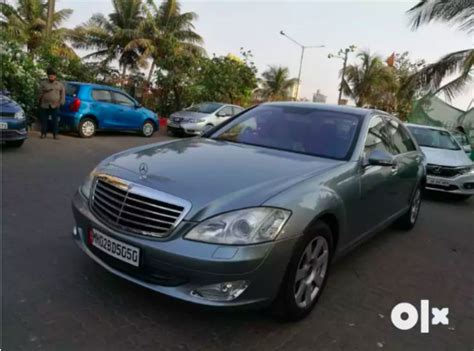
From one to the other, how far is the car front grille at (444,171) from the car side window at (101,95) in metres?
8.94

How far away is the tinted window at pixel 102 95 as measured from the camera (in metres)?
11.9

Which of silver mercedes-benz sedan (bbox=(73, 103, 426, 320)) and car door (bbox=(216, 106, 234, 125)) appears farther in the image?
car door (bbox=(216, 106, 234, 125))

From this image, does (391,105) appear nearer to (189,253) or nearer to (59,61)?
(59,61)

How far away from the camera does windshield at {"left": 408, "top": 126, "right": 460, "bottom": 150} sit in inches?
359

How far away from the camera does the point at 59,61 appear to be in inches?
527

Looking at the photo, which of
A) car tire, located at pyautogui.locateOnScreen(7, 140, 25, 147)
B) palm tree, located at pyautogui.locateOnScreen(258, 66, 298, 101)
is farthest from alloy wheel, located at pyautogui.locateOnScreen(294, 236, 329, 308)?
palm tree, located at pyautogui.locateOnScreen(258, 66, 298, 101)

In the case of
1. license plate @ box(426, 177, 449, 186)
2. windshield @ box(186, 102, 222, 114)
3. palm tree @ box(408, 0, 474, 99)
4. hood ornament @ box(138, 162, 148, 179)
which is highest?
palm tree @ box(408, 0, 474, 99)

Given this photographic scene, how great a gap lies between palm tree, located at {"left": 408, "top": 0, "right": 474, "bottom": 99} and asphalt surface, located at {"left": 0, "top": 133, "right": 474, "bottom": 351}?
437 inches

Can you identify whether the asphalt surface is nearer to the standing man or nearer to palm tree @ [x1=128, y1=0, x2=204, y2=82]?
the standing man

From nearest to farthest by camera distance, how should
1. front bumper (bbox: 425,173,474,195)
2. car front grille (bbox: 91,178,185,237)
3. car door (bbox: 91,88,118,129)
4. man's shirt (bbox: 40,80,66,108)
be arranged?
car front grille (bbox: 91,178,185,237)
front bumper (bbox: 425,173,474,195)
man's shirt (bbox: 40,80,66,108)
car door (bbox: 91,88,118,129)

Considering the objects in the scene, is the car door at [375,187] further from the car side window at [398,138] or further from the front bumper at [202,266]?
the front bumper at [202,266]

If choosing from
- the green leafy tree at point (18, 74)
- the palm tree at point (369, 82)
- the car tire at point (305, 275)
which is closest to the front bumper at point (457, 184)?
the car tire at point (305, 275)

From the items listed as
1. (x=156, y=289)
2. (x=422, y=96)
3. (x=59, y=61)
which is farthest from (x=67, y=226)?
(x=422, y=96)

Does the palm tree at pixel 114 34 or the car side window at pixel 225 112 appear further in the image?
the palm tree at pixel 114 34
